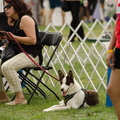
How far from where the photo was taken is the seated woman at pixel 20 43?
6.98 metres

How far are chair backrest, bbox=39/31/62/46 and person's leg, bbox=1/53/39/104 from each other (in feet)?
1.57

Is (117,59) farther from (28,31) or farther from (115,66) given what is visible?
(28,31)

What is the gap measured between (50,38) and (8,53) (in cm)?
65

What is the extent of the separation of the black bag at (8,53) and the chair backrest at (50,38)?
53cm

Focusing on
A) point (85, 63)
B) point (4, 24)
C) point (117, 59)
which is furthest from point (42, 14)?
point (117, 59)

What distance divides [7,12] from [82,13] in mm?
19240

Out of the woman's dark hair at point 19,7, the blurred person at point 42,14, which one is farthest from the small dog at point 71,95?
the blurred person at point 42,14

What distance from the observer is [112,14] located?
17.5 metres

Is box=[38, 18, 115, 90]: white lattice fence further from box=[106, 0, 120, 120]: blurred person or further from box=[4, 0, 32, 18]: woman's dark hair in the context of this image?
box=[106, 0, 120, 120]: blurred person

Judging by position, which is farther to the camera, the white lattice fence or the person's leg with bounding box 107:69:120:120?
the white lattice fence

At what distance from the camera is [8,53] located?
7.10 metres

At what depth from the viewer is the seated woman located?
698 centimetres

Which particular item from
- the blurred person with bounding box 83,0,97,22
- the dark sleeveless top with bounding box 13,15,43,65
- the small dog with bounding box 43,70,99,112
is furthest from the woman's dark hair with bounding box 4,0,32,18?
the blurred person with bounding box 83,0,97,22

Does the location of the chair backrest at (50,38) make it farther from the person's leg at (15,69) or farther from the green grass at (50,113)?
the green grass at (50,113)
